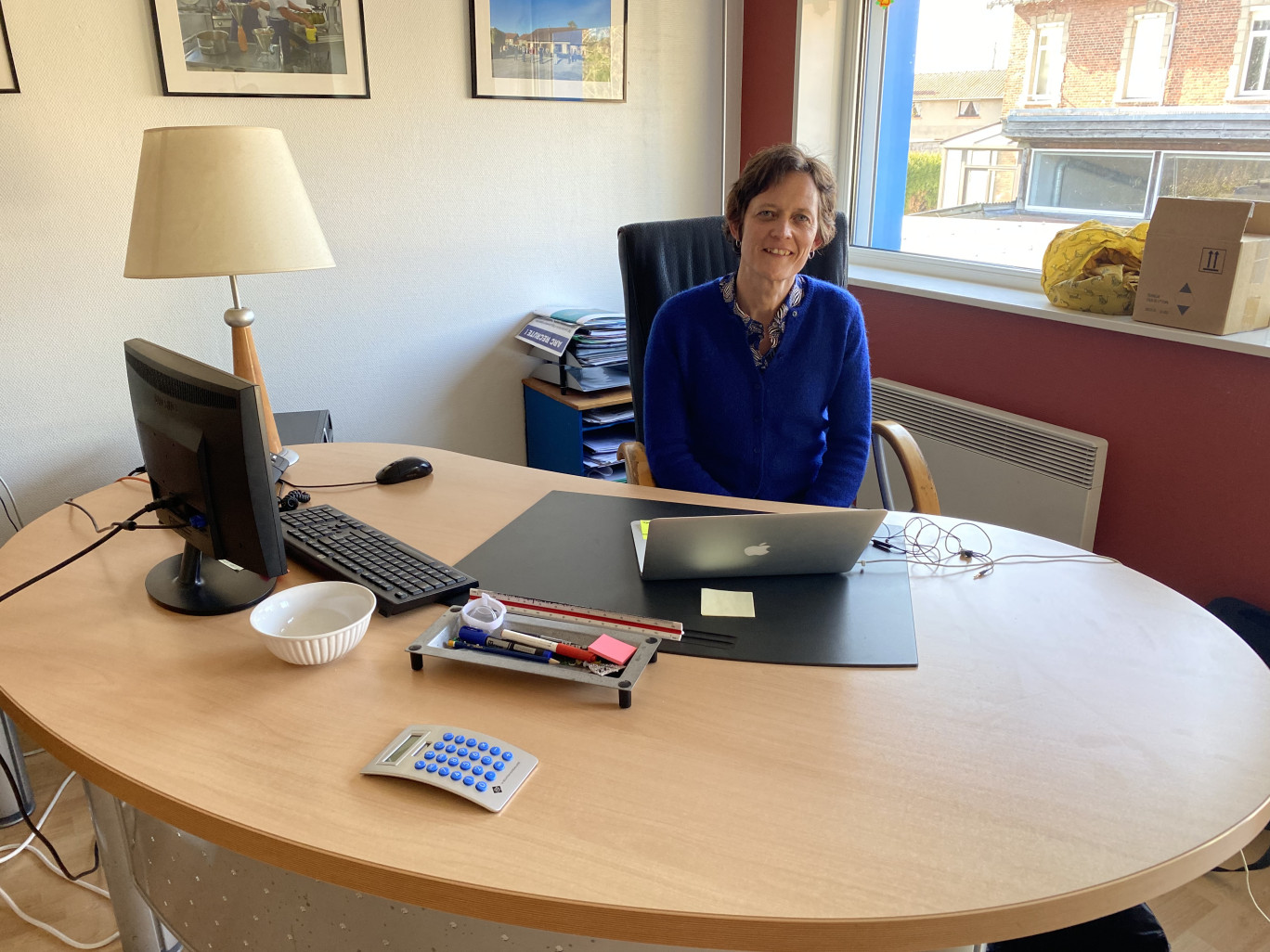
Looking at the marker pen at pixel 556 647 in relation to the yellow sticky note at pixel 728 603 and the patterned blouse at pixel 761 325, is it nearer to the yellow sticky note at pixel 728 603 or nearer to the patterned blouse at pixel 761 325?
the yellow sticky note at pixel 728 603

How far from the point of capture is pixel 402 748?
916 millimetres

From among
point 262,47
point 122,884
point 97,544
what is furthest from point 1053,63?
point 122,884

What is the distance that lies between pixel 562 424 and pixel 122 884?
1.70m

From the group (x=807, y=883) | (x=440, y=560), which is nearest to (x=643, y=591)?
(x=440, y=560)

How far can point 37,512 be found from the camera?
228cm

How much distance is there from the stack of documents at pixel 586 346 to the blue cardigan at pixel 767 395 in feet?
2.86

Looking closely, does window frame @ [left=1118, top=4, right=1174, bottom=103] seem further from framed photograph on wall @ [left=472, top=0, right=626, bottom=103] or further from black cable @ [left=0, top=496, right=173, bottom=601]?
black cable @ [left=0, top=496, right=173, bottom=601]

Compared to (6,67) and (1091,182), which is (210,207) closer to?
(6,67)

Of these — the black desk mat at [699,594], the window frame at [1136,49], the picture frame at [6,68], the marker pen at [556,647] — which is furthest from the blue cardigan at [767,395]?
the picture frame at [6,68]

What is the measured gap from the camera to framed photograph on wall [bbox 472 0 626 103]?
2.63 m

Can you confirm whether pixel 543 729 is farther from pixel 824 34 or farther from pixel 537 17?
pixel 824 34

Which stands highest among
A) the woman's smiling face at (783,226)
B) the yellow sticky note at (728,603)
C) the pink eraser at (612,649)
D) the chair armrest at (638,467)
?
the woman's smiling face at (783,226)

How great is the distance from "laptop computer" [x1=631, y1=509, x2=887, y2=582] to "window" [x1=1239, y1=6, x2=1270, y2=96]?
5.13 ft

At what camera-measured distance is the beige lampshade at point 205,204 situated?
5.72 feet
